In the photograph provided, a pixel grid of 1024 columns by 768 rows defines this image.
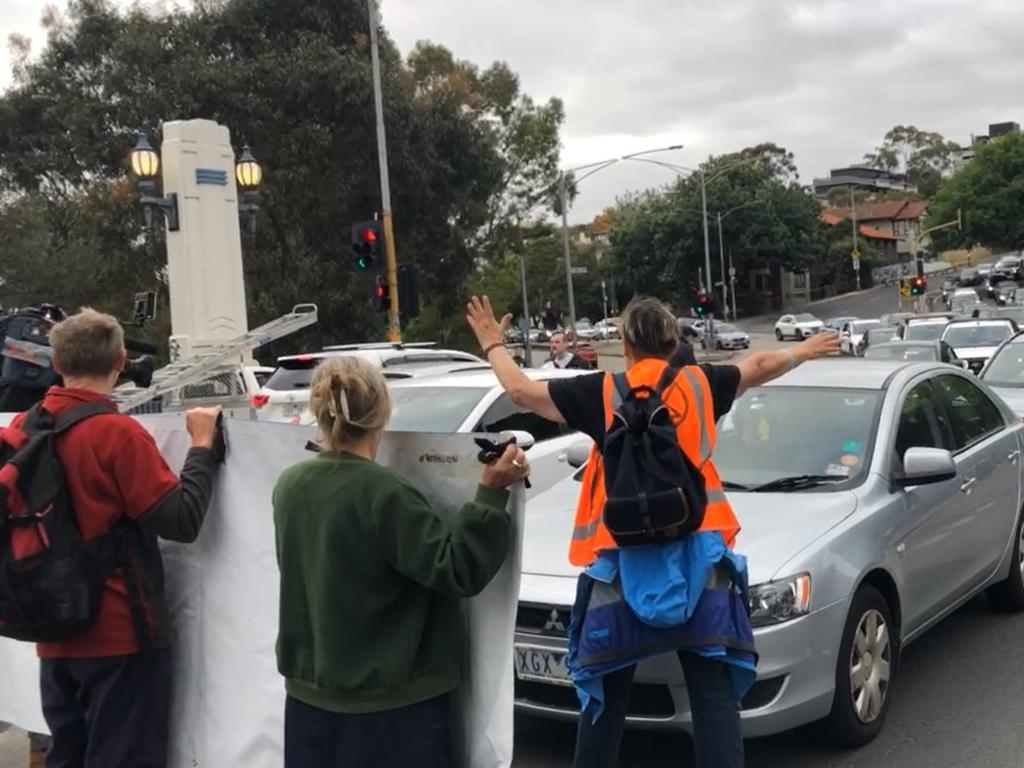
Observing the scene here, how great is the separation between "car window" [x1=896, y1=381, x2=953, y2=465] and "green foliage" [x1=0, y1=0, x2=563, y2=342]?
23.1 m

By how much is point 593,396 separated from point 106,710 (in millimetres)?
1786

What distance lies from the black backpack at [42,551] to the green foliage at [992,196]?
289ft

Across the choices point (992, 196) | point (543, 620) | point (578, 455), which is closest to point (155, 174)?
point (578, 455)

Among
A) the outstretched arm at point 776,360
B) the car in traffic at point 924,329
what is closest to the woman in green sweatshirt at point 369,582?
the outstretched arm at point 776,360

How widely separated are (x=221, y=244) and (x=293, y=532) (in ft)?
64.5

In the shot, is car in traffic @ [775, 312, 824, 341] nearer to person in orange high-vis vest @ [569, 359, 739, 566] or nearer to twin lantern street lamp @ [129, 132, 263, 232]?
twin lantern street lamp @ [129, 132, 263, 232]

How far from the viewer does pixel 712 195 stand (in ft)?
233

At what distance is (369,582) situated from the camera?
2.63 meters

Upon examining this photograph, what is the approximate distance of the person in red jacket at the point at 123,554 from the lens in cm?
304

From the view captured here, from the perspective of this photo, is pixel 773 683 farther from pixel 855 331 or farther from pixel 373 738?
pixel 855 331

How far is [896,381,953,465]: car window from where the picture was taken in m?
5.16

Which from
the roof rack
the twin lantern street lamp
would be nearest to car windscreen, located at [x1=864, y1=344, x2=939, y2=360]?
the twin lantern street lamp

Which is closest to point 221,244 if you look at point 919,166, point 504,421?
point 504,421

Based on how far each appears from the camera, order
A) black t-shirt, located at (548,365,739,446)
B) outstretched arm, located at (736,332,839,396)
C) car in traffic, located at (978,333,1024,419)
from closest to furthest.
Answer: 1. black t-shirt, located at (548,365,739,446)
2. outstretched arm, located at (736,332,839,396)
3. car in traffic, located at (978,333,1024,419)
